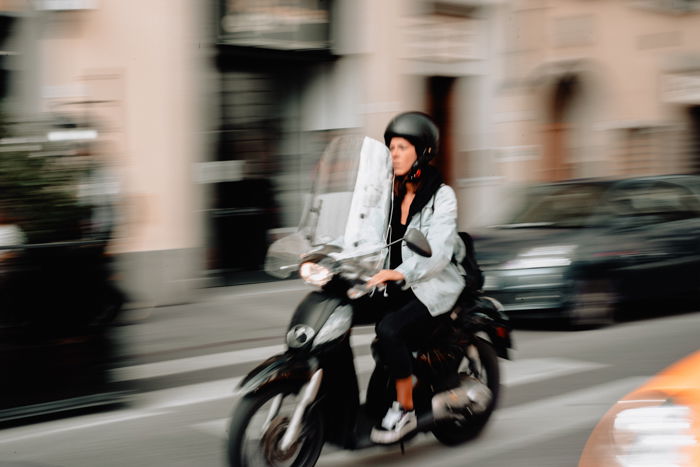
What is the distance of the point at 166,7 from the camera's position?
430 inches

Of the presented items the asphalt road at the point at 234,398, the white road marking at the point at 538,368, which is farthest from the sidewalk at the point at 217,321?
the white road marking at the point at 538,368

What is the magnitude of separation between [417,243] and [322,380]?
0.74 metres

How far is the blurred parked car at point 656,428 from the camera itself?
3.07 meters

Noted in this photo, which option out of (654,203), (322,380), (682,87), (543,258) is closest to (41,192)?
(322,380)

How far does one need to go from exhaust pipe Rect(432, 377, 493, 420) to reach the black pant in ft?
1.07

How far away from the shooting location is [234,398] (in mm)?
6504

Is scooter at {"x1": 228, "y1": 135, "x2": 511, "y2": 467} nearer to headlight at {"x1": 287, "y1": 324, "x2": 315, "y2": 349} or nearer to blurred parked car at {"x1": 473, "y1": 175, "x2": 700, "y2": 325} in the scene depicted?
headlight at {"x1": 287, "y1": 324, "x2": 315, "y2": 349}

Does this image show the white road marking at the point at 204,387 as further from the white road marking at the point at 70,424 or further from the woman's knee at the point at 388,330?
the woman's knee at the point at 388,330

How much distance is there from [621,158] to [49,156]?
13.9 meters

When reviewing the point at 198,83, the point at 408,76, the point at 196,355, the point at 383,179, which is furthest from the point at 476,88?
the point at 383,179

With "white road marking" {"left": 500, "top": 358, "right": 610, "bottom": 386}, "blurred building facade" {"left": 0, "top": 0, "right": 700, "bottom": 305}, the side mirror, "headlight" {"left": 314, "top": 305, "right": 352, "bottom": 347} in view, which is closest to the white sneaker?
"headlight" {"left": 314, "top": 305, "right": 352, "bottom": 347}

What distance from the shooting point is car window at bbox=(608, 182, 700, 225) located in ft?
30.5

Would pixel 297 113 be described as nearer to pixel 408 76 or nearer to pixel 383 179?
pixel 408 76

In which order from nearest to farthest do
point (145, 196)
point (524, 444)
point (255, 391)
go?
point (255, 391), point (524, 444), point (145, 196)
